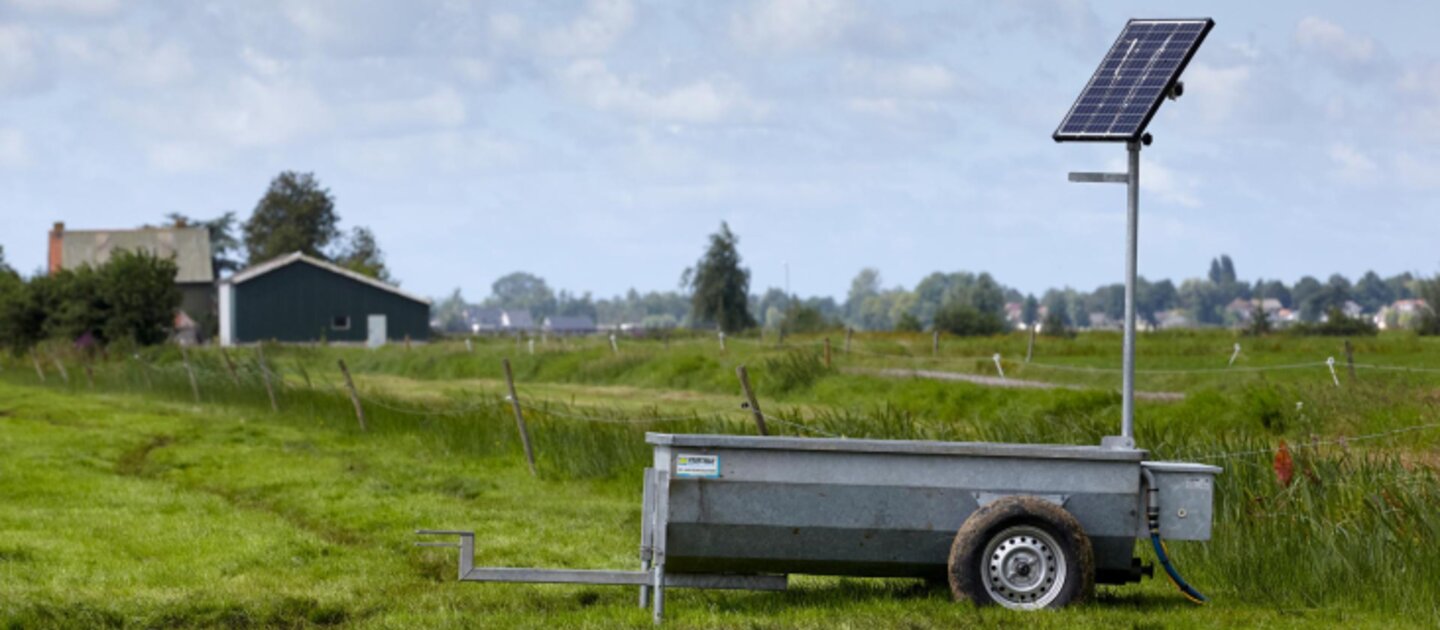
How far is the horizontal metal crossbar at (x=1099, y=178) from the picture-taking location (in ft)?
36.6

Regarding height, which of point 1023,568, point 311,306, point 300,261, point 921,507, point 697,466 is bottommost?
point 1023,568

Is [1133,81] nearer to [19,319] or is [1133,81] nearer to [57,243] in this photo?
[19,319]

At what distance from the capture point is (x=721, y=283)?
96188 millimetres

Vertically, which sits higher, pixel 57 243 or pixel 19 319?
pixel 57 243

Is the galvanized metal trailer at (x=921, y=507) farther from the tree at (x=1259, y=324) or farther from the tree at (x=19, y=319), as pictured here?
the tree at (x=19, y=319)

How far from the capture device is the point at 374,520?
627 inches

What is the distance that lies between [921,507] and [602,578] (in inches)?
76.8

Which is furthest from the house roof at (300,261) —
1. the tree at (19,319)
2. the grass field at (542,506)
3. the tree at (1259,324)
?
the grass field at (542,506)

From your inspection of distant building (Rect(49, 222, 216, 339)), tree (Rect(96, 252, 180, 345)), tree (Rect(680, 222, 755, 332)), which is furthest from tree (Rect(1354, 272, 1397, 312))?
tree (Rect(96, 252, 180, 345))

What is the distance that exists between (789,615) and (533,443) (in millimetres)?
12036

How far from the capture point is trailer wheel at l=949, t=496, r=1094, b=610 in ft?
31.9

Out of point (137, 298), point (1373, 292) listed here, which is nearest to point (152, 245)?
point (137, 298)

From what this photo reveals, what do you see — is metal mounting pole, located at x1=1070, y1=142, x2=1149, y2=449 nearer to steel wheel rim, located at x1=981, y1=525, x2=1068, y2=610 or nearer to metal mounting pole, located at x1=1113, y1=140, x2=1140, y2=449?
metal mounting pole, located at x1=1113, y1=140, x2=1140, y2=449

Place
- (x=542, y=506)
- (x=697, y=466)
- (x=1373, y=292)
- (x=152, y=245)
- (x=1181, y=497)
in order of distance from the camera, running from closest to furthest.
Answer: (x=697, y=466) < (x=1181, y=497) < (x=542, y=506) < (x=152, y=245) < (x=1373, y=292)
